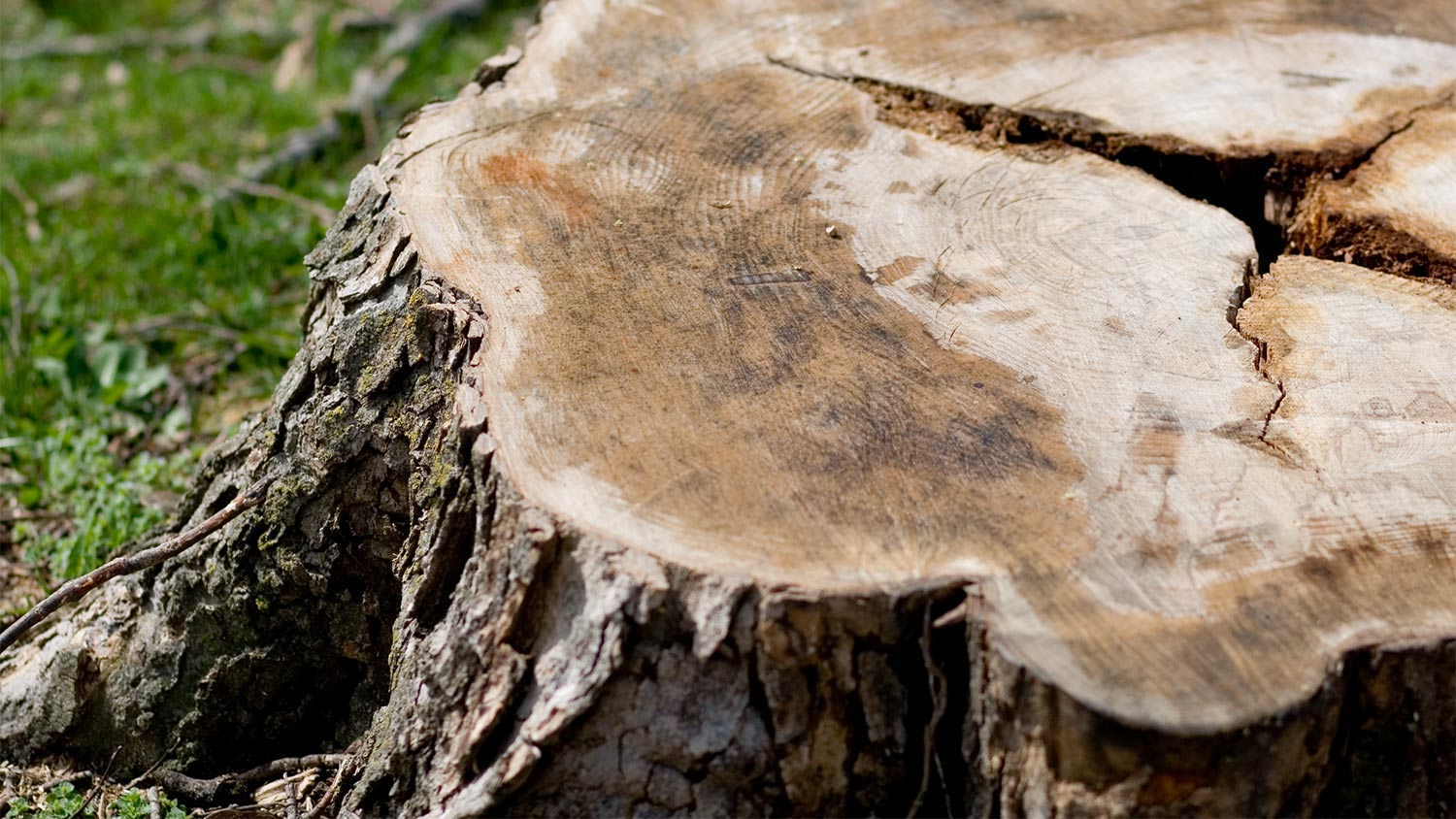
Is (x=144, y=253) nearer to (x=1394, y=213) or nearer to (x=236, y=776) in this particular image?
(x=236, y=776)

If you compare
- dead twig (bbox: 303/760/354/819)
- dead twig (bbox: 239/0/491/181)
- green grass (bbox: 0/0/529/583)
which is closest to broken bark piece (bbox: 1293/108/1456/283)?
dead twig (bbox: 303/760/354/819)

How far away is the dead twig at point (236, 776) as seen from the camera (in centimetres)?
203

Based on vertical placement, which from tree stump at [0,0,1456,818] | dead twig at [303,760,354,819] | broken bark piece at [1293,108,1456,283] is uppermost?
tree stump at [0,0,1456,818]

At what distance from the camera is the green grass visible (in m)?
2.76

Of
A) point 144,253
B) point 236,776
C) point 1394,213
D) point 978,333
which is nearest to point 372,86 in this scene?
point 144,253

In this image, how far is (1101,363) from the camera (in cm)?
171

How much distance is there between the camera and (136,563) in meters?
1.95

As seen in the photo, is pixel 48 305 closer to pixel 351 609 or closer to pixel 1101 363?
pixel 351 609

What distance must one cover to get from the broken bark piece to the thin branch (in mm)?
1656

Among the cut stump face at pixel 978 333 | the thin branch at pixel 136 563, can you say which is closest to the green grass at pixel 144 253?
the thin branch at pixel 136 563

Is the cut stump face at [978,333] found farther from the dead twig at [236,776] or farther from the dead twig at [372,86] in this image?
the dead twig at [372,86]

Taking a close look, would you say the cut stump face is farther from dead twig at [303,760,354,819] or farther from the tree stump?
dead twig at [303,760,354,819]

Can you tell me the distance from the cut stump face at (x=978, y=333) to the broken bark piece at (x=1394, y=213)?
0.02m

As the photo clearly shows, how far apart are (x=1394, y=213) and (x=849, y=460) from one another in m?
1.07
